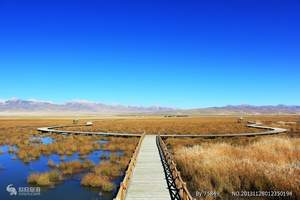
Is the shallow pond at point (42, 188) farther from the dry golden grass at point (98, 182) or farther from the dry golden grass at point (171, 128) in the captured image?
the dry golden grass at point (171, 128)

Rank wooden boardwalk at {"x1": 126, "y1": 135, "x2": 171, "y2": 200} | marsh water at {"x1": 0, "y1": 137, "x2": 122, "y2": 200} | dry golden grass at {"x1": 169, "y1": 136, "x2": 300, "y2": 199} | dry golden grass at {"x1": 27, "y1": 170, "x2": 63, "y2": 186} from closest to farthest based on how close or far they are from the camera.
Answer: wooden boardwalk at {"x1": 126, "y1": 135, "x2": 171, "y2": 200}
dry golden grass at {"x1": 169, "y1": 136, "x2": 300, "y2": 199}
marsh water at {"x1": 0, "y1": 137, "x2": 122, "y2": 200}
dry golden grass at {"x1": 27, "y1": 170, "x2": 63, "y2": 186}

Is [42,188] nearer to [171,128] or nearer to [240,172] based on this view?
[240,172]

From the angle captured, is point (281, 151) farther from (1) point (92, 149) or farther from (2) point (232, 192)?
(1) point (92, 149)

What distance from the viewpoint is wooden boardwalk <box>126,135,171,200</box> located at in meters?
11.3

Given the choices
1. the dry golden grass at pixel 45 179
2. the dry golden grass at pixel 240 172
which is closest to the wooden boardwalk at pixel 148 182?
the dry golden grass at pixel 240 172

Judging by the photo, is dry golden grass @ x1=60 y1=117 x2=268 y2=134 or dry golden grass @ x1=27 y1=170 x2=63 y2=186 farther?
dry golden grass @ x1=60 y1=117 x2=268 y2=134

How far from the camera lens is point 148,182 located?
13203 millimetres

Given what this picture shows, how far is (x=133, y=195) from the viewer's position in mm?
11258

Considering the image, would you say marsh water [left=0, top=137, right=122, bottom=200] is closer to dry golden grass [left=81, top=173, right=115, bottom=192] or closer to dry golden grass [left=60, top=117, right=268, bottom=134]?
dry golden grass [left=81, top=173, right=115, bottom=192]

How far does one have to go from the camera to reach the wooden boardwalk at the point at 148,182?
37.0 ft

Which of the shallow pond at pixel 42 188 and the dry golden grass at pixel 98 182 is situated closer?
the shallow pond at pixel 42 188

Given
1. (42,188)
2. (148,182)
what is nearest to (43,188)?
(42,188)

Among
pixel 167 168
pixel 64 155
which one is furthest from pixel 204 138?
pixel 167 168

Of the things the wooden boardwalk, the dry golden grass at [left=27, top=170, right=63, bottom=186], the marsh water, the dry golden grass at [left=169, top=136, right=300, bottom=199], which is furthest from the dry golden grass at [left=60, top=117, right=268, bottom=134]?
the dry golden grass at [left=27, top=170, right=63, bottom=186]
